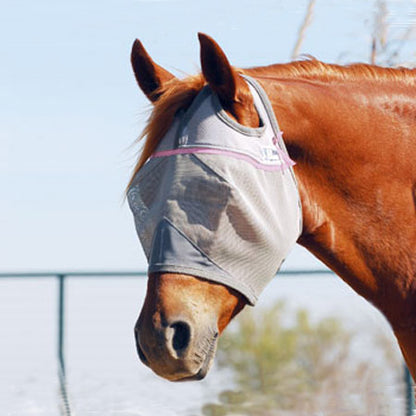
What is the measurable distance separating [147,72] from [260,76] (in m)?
0.31

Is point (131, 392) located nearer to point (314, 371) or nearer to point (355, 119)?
point (314, 371)

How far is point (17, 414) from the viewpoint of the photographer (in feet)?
14.8

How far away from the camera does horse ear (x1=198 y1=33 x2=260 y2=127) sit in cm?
177

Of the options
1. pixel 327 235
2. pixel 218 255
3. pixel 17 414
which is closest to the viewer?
pixel 218 255

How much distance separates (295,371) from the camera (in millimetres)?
4797

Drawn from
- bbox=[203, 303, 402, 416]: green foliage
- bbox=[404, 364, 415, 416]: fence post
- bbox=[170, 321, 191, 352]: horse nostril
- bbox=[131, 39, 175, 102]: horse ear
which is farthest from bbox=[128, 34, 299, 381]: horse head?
bbox=[404, 364, 415, 416]: fence post

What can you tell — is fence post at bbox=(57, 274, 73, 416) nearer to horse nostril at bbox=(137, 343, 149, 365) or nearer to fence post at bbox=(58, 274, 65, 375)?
fence post at bbox=(58, 274, 65, 375)

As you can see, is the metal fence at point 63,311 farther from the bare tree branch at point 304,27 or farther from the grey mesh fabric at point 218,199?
the grey mesh fabric at point 218,199

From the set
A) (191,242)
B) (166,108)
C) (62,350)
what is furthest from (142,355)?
(62,350)

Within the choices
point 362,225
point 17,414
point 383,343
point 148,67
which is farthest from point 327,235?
point 17,414

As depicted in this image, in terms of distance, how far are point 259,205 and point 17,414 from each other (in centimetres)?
320

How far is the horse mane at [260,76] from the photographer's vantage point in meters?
1.90

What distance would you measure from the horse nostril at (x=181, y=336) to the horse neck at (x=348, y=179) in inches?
18.4

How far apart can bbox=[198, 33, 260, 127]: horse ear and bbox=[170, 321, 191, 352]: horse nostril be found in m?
0.52
